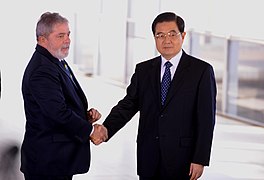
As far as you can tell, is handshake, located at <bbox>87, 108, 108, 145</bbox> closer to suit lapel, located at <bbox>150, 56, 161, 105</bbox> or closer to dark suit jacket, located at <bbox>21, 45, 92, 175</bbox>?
dark suit jacket, located at <bbox>21, 45, 92, 175</bbox>

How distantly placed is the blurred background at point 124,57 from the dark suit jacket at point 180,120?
8.33 ft

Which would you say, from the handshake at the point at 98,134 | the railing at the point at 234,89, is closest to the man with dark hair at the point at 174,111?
the handshake at the point at 98,134

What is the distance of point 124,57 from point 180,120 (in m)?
8.68

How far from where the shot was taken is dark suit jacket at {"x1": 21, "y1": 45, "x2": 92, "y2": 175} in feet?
12.3

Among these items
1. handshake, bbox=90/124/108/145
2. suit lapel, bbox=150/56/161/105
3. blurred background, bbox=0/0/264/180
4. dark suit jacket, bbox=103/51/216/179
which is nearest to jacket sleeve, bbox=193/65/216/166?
dark suit jacket, bbox=103/51/216/179

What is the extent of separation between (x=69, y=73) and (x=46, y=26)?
37 cm

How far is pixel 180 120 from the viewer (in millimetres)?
3793

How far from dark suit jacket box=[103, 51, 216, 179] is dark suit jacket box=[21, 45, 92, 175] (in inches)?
15.0

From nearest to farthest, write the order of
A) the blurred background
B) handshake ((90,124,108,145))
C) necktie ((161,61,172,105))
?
necktie ((161,61,172,105))
handshake ((90,124,108,145))
the blurred background

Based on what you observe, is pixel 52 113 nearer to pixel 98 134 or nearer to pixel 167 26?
pixel 98 134

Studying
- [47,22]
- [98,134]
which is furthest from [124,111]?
[47,22]

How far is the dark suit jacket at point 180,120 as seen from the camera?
3773mm

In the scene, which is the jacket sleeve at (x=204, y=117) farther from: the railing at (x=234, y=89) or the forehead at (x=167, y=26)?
the railing at (x=234, y=89)

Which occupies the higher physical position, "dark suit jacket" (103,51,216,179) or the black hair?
the black hair
